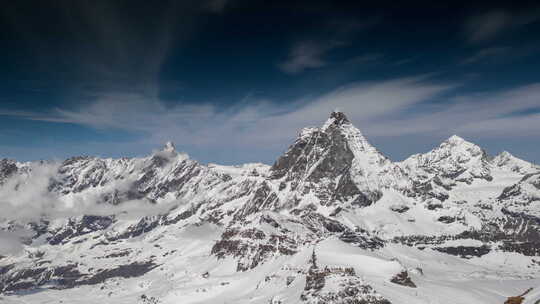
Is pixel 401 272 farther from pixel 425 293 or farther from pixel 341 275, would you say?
pixel 341 275

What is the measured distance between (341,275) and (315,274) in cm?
1860

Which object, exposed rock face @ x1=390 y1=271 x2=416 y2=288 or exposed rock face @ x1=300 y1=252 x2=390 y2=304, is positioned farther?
exposed rock face @ x1=390 y1=271 x2=416 y2=288

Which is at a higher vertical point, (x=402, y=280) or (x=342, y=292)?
(x=402, y=280)

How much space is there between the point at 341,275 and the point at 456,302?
46152mm

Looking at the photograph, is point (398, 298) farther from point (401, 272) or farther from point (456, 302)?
point (401, 272)

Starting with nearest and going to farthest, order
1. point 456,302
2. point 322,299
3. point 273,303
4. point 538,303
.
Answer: point 538,303, point 322,299, point 456,302, point 273,303

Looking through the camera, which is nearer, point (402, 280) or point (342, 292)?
point (342, 292)

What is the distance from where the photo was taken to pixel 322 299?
145875 mm

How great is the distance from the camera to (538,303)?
70750mm

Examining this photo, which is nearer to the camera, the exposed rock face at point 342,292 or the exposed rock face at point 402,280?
the exposed rock face at point 342,292

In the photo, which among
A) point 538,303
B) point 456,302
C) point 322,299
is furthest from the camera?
point 456,302

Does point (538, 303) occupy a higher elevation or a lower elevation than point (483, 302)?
higher

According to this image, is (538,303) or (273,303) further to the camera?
(273,303)

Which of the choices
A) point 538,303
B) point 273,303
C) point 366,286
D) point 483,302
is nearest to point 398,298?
point 366,286
